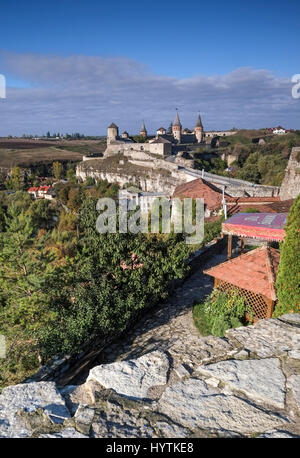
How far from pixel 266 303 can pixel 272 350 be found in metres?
4.00

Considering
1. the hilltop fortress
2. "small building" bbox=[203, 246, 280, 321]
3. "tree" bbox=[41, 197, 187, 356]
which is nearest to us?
"tree" bbox=[41, 197, 187, 356]

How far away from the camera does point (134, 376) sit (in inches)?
100

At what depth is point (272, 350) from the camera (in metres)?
2.86

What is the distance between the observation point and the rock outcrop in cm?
193

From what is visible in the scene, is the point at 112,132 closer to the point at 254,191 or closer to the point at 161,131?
the point at 161,131

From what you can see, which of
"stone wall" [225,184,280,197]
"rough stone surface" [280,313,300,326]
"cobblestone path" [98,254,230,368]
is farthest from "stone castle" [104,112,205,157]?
"rough stone surface" [280,313,300,326]

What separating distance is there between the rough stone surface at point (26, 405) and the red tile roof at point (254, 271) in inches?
200

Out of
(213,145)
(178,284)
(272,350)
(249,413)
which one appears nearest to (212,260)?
(178,284)

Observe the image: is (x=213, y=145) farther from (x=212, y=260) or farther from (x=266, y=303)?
(x=266, y=303)

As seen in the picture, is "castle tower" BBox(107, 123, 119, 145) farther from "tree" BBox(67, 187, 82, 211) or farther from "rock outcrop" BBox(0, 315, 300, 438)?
"rock outcrop" BBox(0, 315, 300, 438)

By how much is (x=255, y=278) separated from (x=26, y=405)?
5.68 m

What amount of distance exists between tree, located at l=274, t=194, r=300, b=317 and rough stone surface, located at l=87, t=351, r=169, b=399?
3193 mm

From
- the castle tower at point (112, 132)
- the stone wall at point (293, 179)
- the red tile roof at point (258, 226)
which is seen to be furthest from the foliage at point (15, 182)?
the red tile roof at point (258, 226)

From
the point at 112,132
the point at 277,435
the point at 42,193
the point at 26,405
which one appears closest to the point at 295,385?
the point at 277,435
